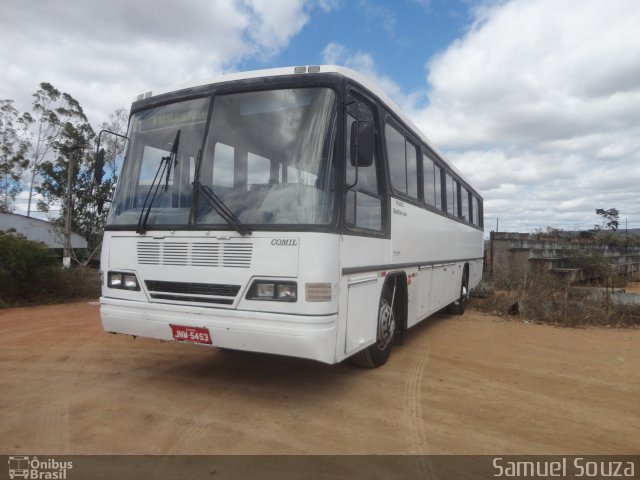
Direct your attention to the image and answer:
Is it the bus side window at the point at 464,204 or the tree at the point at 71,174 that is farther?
the tree at the point at 71,174

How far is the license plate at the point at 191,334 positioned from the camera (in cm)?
439

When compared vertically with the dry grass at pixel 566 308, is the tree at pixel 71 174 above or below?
above

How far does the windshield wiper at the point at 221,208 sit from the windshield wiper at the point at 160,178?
0.40 m

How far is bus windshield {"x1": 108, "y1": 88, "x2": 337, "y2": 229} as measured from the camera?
171 inches

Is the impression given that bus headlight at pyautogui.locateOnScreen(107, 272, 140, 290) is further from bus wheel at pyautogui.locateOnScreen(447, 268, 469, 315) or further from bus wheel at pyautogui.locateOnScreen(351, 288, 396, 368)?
bus wheel at pyautogui.locateOnScreen(447, 268, 469, 315)

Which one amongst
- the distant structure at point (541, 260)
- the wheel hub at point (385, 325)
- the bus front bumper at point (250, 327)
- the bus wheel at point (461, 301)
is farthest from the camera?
the distant structure at point (541, 260)

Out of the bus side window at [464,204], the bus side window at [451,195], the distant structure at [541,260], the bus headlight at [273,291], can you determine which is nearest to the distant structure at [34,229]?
the distant structure at [541,260]

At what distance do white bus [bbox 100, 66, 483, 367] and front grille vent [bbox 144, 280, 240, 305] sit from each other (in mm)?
13

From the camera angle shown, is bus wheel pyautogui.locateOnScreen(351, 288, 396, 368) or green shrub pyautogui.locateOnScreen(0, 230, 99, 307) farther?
green shrub pyautogui.locateOnScreen(0, 230, 99, 307)

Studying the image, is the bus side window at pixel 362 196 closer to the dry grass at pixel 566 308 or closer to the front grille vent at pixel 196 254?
→ the front grille vent at pixel 196 254

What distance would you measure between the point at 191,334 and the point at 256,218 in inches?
48.5

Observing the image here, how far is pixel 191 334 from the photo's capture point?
14.6 feet
